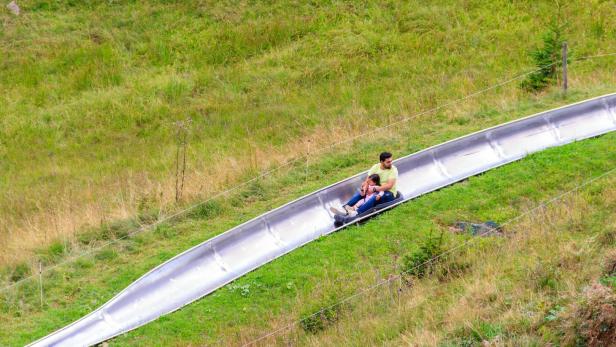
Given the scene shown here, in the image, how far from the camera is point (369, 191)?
1288cm

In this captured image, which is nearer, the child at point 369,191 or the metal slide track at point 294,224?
the metal slide track at point 294,224

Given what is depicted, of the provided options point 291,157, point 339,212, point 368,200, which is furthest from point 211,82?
point 368,200

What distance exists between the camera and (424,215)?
12.6m

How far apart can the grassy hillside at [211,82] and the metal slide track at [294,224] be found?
5.22ft

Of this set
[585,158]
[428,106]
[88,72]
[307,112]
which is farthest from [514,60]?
[88,72]

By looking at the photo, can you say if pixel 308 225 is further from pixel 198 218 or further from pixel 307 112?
pixel 307 112

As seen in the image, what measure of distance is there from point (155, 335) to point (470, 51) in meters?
14.3

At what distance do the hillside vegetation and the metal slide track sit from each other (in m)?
0.38

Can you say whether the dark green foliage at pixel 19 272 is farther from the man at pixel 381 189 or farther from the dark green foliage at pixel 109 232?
the man at pixel 381 189

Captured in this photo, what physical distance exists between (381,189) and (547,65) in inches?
278

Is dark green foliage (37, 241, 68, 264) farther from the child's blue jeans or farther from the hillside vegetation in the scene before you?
the child's blue jeans

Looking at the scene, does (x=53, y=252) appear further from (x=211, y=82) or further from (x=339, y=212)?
(x=211, y=82)

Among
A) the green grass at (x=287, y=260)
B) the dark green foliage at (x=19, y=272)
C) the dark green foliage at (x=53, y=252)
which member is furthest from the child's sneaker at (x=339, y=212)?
the dark green foliage at (x=19, y=272)

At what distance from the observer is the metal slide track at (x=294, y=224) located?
11.4 meters
